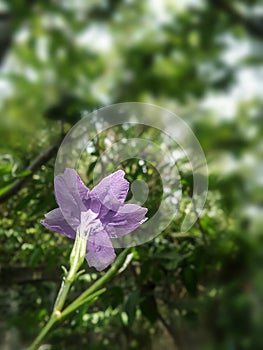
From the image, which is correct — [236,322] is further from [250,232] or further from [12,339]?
[12,339]

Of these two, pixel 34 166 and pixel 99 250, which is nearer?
pixel 99 250

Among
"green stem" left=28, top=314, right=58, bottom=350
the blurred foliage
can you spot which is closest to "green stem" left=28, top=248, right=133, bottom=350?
"green stem" left=28, top=314, right=58, bottom=350

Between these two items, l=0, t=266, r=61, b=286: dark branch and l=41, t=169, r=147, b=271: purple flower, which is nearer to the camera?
l=41, t=169, r=147, b=271: purple flower

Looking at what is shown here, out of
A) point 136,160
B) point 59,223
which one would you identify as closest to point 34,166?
point 136,160

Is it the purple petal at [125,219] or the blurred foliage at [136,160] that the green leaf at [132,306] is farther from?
the purple petal at [125,219]

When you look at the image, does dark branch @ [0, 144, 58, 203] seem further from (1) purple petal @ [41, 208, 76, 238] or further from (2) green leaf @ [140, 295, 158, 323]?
(1) purple petal @ [41, 208, 76, 238]

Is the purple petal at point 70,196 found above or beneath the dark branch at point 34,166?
above

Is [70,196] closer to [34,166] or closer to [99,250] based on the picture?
[99,250]

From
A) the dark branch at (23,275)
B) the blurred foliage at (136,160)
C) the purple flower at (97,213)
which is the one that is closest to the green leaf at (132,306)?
the blurred foliage at (136,160)
